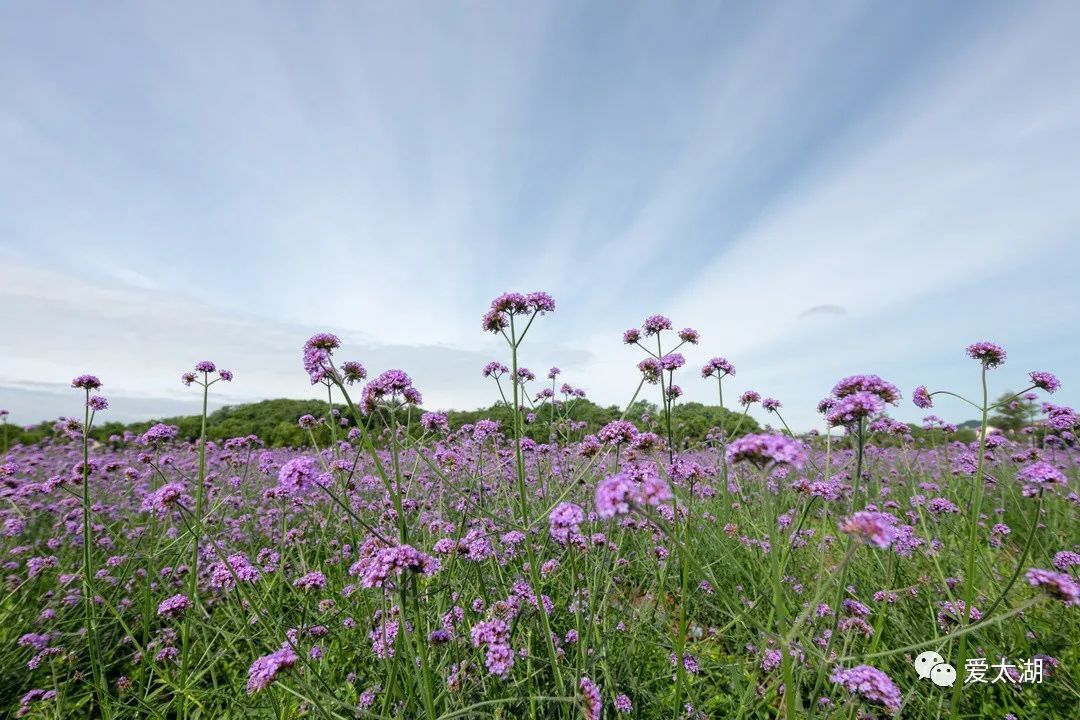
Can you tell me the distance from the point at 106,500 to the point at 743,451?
9718 mm

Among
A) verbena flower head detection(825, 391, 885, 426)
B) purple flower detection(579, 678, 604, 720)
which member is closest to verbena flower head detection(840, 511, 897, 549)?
verbena flower head detection(825, 391, 885, 426)

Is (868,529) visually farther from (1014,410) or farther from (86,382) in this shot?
(1014,410)

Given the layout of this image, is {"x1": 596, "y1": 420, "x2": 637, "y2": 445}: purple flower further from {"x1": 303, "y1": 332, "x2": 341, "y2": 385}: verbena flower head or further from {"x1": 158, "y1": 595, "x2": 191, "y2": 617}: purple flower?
{"x1": 158, "y1": 595, "x2": 191, "y2": 617}: purple flower

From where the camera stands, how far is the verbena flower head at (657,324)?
3.64m

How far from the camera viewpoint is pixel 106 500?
297 inches

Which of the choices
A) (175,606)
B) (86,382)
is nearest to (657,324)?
(175,606)

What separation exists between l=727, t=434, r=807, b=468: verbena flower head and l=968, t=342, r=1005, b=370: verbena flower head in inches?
102

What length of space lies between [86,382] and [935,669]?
5631mm

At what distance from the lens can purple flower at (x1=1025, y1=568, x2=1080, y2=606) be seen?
1864 millimetres

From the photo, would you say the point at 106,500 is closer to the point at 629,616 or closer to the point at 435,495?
the point at 435,495

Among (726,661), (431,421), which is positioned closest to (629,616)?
(726,661)

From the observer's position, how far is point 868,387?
7.95 ft

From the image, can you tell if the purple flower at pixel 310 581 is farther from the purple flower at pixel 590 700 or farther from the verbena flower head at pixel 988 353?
the verbena flower head at pixel 988 353

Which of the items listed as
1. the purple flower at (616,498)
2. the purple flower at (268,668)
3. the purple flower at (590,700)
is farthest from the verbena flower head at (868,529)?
the purple flower at (268,668)
